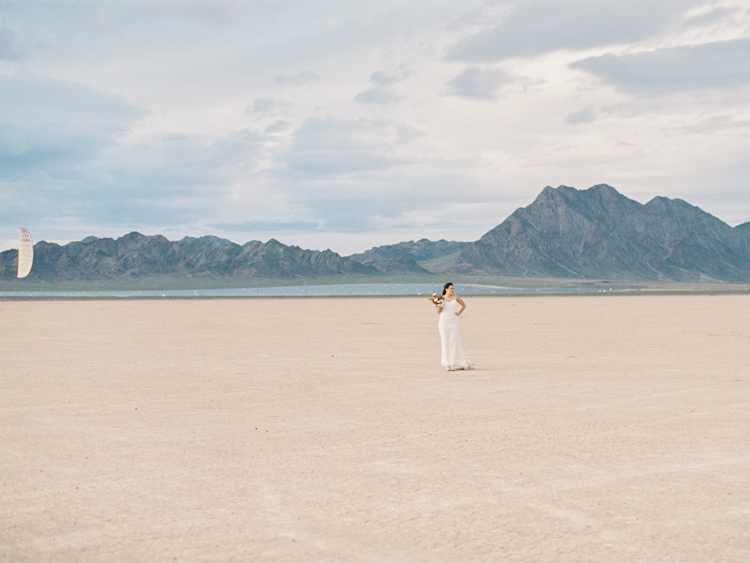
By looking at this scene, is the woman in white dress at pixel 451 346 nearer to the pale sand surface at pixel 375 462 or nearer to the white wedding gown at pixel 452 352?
the white wedding gown at pixel 452 352

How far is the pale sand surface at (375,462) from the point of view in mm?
5605

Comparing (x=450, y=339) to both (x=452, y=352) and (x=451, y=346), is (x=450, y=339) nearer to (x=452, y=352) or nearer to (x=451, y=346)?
(x=451, y=346)

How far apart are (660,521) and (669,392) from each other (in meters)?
7.51

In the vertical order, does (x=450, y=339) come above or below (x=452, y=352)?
above

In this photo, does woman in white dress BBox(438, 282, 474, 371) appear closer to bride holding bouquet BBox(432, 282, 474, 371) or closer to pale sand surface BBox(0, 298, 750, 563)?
bride holding bouquet BBox(432, 282, 474, 371)

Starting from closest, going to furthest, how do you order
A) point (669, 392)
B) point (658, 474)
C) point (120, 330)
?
point (658, 474) < point (669, 392) < point (120, 330)

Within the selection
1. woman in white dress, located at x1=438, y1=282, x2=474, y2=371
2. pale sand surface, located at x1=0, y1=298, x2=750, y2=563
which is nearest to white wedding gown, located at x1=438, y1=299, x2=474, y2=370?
woman in white dress, located at x1=438, y1=282, x2=474, y2=371

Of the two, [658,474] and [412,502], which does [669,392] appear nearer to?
[658,474]

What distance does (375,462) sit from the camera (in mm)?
7973

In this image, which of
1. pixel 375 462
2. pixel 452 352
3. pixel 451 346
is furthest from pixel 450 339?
pixel 375 462

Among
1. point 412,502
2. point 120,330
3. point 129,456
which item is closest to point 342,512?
point 412,502

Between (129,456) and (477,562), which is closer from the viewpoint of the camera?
(477,562)

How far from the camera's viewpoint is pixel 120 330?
3059cm

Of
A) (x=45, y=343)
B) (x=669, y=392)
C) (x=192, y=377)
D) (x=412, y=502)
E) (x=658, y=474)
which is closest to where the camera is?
(x=412, y=502)
